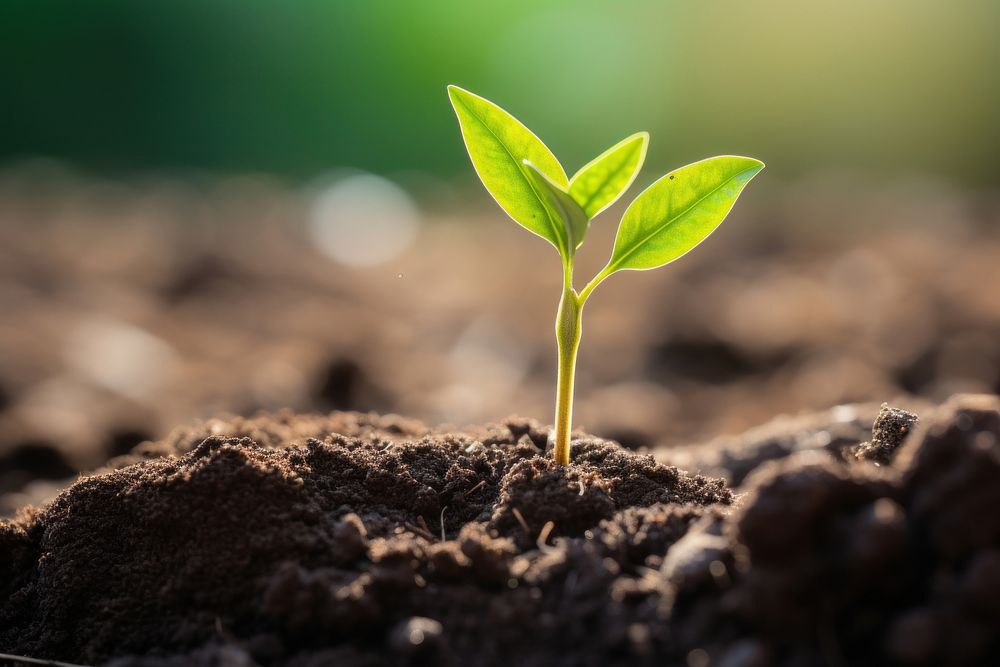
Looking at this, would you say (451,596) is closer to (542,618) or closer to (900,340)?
(542,618)

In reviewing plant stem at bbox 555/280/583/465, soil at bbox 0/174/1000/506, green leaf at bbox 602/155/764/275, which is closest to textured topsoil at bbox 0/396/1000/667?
plant stem at bbox 555/280/583/465

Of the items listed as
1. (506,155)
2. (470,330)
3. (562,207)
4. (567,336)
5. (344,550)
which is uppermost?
(470,330)

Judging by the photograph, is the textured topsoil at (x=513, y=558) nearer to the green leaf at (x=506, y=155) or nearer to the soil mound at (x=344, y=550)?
the soil mound at (x=344, y=550)

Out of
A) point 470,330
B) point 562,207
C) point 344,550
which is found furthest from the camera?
point 470,330

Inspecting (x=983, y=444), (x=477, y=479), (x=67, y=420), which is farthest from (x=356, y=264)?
(x=983, y=444)

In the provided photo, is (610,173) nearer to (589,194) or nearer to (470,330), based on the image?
(589,194)

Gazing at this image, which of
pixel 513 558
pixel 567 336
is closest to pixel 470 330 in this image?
pixel 567 336

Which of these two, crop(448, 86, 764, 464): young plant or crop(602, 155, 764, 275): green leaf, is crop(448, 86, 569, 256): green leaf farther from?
crop(602, 155, 764, 275): green leaf
